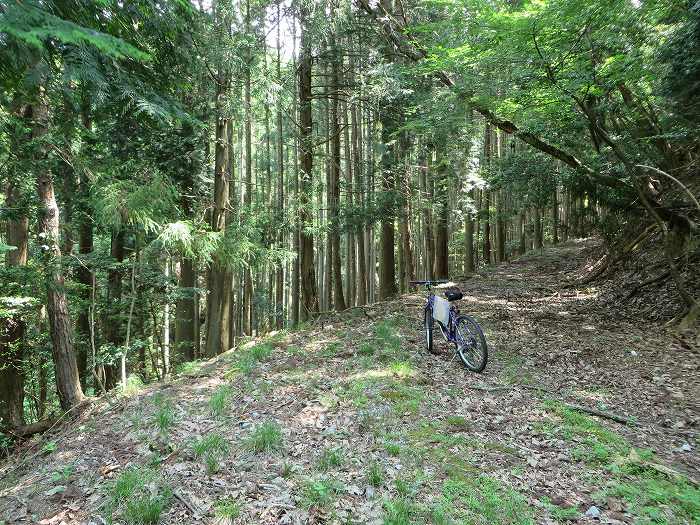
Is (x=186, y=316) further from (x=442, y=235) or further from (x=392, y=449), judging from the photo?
(x=392, y=449)

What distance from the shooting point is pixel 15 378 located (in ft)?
31.7

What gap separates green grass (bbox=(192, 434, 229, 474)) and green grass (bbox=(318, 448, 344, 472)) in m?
0.92

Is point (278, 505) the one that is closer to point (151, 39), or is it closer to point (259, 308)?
point (151, 39)

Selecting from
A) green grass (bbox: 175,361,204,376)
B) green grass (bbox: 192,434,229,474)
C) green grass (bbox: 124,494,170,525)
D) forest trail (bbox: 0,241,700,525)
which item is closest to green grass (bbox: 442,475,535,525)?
forest trail (bbox: 0,241,700,525)

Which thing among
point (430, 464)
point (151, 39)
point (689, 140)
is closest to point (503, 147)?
point (689, 140)

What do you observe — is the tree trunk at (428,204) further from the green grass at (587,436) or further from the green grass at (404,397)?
the green grass at (587,436)

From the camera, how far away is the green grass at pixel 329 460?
371cm

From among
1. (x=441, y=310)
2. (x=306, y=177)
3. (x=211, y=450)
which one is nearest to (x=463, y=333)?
(x=441, y=310)

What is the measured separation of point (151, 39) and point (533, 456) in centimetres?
696

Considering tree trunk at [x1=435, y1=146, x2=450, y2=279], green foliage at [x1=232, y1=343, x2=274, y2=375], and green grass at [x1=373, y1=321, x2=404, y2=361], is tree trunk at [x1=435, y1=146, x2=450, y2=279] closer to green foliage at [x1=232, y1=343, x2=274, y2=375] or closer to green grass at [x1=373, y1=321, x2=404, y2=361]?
green grass at [x1=373, y1=321, x2=404, y2=361]

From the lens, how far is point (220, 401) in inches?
196

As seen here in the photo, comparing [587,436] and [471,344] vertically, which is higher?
[471,344]

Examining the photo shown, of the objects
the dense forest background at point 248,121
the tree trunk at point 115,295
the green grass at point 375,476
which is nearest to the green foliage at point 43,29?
the dense forest background at point 248,121

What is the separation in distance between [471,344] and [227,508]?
13.3ft
